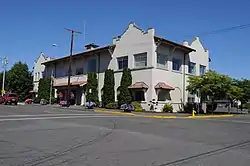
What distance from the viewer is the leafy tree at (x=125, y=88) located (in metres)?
37.7

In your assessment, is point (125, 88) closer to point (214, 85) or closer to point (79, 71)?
point (214, 85)

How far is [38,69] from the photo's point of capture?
210 ft

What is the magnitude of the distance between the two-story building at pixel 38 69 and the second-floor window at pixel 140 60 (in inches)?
1098

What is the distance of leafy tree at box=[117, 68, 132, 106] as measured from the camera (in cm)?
3766

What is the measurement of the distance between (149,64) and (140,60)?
2117 millimetres

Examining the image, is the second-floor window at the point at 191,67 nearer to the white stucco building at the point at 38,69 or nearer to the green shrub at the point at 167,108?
the green shrub at the point at 167,108

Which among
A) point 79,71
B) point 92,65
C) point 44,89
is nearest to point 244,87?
point 92,65

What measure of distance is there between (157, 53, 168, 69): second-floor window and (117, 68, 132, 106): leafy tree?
405cm

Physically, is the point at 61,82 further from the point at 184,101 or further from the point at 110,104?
the point at 184,101

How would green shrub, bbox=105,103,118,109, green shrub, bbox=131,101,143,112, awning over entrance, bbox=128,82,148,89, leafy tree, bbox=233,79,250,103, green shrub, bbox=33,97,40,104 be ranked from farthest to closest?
green shrub, bbox=33,97,40,104 < leafy tree, bbox=233,79,250,103 < green shrub, bbox=105,103,118,109 < awning over entrance, bbox=128,82,148,89 < green shrub, bbox=131,101,143,112

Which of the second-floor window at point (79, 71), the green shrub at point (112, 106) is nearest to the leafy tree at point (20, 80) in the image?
the second-floor window at point (79, 71)

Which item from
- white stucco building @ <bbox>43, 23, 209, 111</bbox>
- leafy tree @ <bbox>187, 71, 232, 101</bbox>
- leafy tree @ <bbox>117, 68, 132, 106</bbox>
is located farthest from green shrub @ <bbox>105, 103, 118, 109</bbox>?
leafy tree @ <bbox>187, 71, 232, 101</bbox>

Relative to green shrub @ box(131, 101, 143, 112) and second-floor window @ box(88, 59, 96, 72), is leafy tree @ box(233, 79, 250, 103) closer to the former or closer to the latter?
green shrub @ box(131, 101, 143, 112)

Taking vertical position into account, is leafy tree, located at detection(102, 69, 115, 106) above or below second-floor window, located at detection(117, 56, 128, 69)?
below
